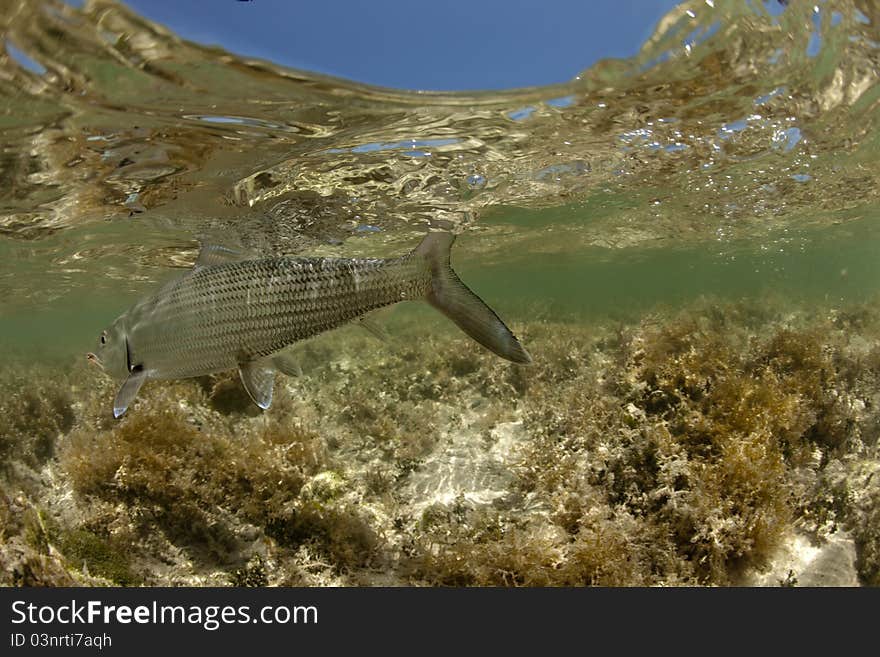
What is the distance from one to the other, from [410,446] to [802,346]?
658cm

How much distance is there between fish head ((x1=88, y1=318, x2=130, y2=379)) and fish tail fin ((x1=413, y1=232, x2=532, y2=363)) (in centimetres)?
243

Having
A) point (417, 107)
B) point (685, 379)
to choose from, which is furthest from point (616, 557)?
point (417, 107)

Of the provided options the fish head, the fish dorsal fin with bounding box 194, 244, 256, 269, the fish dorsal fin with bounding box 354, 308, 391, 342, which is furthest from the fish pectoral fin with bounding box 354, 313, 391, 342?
the fish head

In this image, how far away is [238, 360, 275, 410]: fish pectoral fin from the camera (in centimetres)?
369

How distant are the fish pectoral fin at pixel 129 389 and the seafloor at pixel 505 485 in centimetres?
182

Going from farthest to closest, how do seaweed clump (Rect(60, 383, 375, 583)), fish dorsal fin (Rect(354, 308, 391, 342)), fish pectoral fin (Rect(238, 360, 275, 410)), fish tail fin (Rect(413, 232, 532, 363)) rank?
seaweed clump (Rect(60, 383, 375, 583)) → fish pectoral fin (Rect(238, 360, 275, 410)) → fish dorsal fin (Rect(354, 308, 391, 342)) → fish tail fin (Rect(413, 232, 532, 363))

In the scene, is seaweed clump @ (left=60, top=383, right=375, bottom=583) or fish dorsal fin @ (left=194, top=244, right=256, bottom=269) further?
seaweed clump @ (left=60, top=383, right=375, bottom=583)

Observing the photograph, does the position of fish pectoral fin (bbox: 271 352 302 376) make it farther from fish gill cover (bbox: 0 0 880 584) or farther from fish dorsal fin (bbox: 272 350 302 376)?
fish gill cover (bbox: 0 0 880 584)

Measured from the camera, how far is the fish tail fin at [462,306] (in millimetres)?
3104

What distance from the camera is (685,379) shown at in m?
6.79

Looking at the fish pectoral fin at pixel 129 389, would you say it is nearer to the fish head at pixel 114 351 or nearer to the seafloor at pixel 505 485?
the fish head at pixel 114 351

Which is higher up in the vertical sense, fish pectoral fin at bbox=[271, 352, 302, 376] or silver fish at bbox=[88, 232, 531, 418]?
silver fish at bbox=[88, 232, 531, 418]

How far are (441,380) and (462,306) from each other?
8.01 m

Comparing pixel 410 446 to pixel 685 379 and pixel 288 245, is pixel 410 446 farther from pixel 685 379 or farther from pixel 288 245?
pixel 288 245
